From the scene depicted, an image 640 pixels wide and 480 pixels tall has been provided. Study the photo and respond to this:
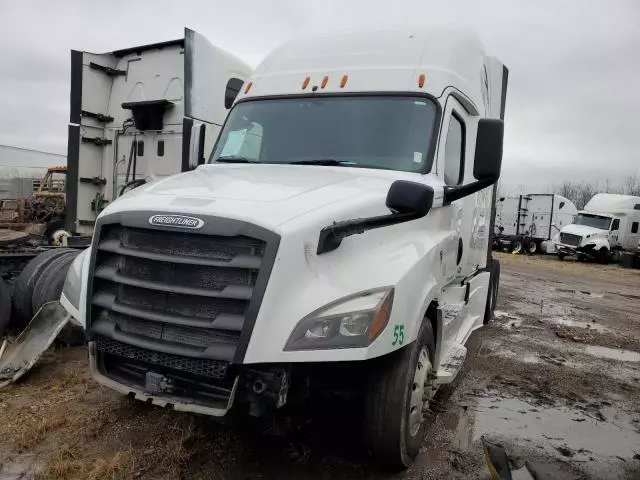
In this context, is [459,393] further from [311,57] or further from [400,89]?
[311,57]

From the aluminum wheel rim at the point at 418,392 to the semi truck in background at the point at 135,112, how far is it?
4747mm

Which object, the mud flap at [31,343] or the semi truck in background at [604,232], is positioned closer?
the mud flap at [31,343]

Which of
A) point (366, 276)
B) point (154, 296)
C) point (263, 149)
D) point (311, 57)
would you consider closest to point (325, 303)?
point (366, 276)

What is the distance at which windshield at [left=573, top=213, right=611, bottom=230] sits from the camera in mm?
29686

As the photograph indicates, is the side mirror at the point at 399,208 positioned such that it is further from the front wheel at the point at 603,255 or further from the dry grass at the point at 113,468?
the front wheel at the point at 603,255

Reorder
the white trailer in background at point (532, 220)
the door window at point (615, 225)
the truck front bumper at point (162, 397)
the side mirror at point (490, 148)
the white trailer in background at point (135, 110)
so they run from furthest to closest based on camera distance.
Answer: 1. the white trailer in background at point (532, 220)
2. the door window at point (615, 225)
3. the white trailer in background at point (135, 110)
4. the side mirror at point (490, 148)
5. the truck front bumper at point (162, 397)

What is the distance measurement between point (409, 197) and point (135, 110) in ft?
20.4

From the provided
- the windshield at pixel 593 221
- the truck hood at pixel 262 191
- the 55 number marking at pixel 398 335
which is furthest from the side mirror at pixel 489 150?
the windshield at pixel 593 221

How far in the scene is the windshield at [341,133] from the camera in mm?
4195

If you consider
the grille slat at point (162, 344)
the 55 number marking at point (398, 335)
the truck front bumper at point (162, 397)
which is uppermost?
the 55 number marking at point (398, 335)

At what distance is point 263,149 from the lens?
181 inches

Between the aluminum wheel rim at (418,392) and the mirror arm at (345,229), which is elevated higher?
→ the mirror arm at (345,229)

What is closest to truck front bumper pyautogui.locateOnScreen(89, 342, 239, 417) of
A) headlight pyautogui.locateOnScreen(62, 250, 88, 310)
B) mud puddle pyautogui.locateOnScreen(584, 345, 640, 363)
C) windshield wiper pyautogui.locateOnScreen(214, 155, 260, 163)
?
headlight pyautogui.locateOnScreen(62, 250, 88, 310)

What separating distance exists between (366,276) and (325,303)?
1.03 feet
